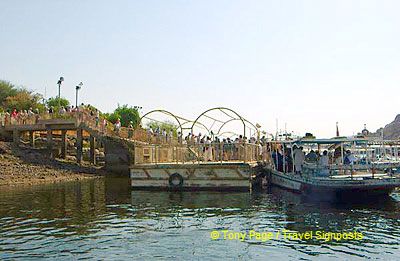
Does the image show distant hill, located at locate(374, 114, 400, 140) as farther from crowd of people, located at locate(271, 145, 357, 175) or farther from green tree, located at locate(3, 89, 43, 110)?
crowd of people, located at locate(271, 145, 357, 175)

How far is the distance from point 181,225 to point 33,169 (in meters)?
22.7

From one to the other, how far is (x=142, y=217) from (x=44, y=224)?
367cm

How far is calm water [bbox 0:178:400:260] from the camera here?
12.5m

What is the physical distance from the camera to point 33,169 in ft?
118

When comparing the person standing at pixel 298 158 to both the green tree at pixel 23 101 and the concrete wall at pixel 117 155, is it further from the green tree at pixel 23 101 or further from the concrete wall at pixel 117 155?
the green tree at pixel 23 101

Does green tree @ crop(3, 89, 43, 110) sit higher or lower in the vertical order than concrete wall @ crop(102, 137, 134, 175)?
higher

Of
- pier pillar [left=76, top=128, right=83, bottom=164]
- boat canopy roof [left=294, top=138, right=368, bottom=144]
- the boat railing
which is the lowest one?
the boat railing

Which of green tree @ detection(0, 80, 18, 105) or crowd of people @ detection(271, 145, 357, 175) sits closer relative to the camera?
crowd of people @ detection(271, 145, 357, 175)

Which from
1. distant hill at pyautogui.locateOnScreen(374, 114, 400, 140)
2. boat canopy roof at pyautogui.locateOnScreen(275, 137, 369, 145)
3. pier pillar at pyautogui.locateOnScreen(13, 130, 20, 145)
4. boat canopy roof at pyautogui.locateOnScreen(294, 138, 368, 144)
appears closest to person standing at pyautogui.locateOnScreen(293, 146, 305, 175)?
boat canopy roof at pyautogui.locateOnScreen(275, 137, 369, 145)

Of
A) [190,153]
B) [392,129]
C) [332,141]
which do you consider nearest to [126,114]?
[190,153]

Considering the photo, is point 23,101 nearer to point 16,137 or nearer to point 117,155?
point 16,137

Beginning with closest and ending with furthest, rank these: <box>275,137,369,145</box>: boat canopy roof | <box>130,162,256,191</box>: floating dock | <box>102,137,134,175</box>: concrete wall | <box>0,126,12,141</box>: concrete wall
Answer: <box>275,137,369,145</box>: boat canopy roof
<box>130,162,256,191</box>: floating dock
<box>102,137,134,175</box>: concrete wall
<box>0,126,12,141</box>: concrete wall

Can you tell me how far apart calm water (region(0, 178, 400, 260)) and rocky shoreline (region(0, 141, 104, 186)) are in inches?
284

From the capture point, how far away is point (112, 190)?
2917cm
